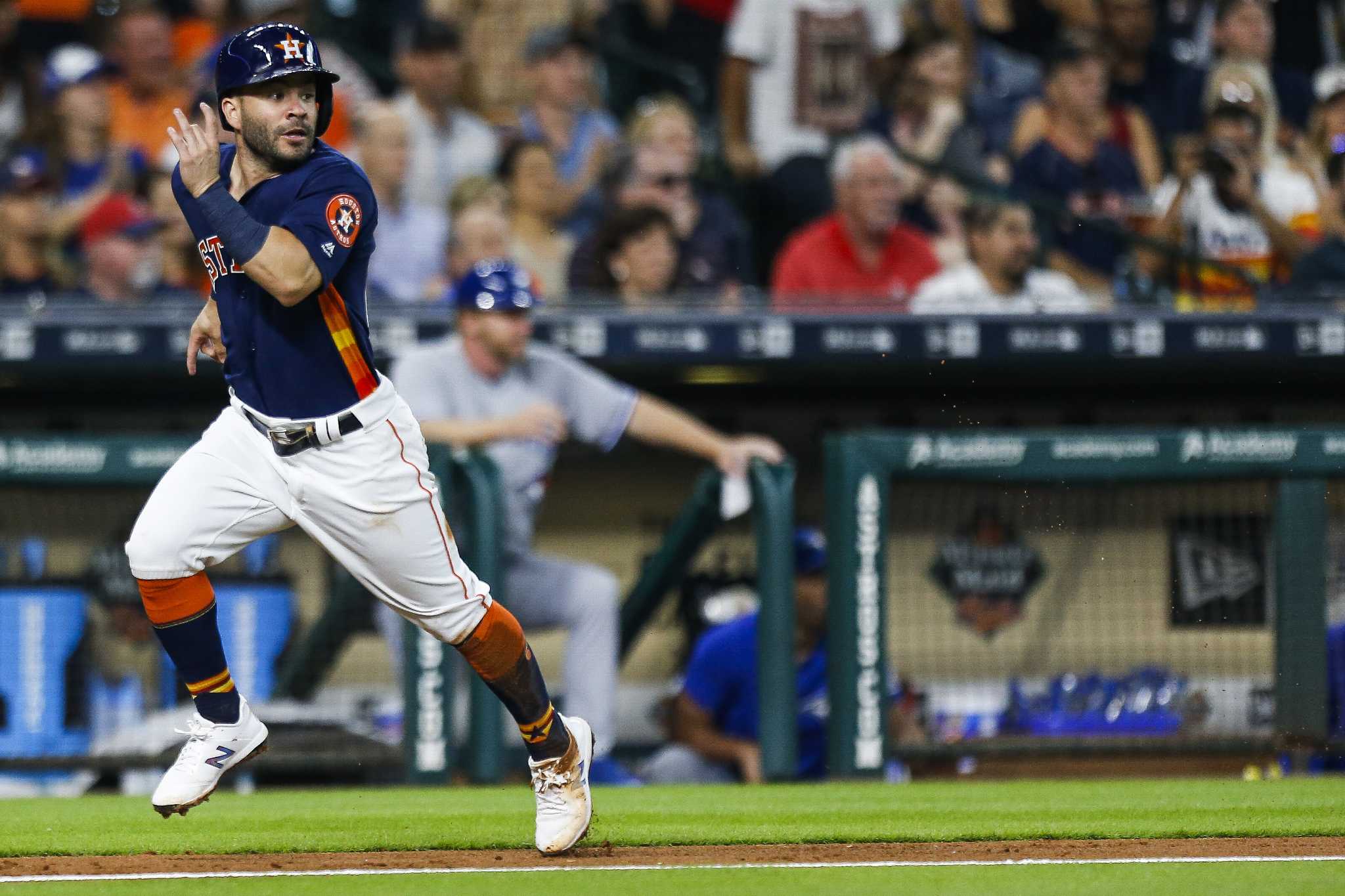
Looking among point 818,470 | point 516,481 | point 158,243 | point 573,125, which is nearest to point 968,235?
point 818,470

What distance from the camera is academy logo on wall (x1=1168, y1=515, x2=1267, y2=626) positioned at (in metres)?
6.82

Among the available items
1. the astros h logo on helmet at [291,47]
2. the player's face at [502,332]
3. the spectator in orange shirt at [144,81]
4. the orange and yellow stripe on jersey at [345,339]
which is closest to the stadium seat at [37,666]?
the player's face at [502,332]

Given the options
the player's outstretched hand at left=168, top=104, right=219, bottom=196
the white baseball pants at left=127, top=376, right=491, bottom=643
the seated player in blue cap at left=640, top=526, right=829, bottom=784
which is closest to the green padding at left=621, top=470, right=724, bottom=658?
the seated player in blue cap at left=640, top=526, right=829, bottom=784

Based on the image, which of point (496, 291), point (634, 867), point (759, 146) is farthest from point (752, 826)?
point (759, 146)

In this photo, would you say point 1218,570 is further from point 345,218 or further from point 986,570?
point 345,218

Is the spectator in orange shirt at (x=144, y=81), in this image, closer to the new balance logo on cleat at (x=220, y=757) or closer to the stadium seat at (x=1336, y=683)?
the new balance logo on cleat at (x=220, y=757)

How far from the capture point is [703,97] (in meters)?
9.51

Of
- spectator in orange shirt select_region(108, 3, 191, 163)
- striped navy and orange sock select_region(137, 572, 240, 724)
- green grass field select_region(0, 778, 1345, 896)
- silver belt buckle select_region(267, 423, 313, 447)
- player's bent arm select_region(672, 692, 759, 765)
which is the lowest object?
player's bent arm select_region(672, 692, 759, 765)

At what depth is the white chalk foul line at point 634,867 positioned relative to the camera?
3.91m

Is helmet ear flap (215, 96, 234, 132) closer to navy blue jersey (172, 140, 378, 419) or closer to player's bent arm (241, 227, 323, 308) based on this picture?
navy blue jersey (172, 140, 378, 419)

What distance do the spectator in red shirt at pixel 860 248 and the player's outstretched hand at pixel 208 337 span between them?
4124mm

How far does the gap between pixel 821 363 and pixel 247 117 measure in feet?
12.2

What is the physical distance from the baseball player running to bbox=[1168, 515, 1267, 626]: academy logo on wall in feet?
11.1

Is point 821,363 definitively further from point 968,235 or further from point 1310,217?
point 1310,217
